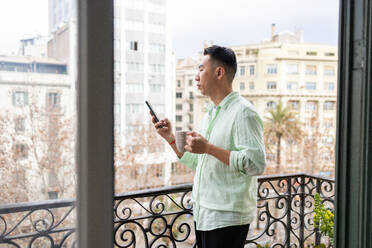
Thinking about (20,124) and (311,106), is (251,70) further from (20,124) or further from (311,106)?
(20,124)

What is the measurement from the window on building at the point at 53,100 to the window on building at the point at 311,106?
20.3m

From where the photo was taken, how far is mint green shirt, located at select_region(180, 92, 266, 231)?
1304mm

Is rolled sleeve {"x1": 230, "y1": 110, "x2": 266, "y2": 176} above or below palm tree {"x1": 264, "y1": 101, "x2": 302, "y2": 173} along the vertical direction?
above

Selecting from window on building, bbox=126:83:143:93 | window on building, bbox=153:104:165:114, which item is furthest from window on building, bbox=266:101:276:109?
window on building, bbox=126:83:143:93

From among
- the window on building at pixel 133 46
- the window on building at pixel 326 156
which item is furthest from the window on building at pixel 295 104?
the window on building at pixel 133 46

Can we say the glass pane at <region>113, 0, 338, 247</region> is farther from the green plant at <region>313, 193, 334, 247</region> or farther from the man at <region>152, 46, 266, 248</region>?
the man at <region>152, 46, 266, 248</region>

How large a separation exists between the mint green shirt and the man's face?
0.08 m

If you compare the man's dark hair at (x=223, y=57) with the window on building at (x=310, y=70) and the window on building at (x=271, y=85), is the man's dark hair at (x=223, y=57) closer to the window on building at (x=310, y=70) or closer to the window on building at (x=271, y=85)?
the window on building at (x=271, y=85)

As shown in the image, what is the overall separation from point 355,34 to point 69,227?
0.86 meters

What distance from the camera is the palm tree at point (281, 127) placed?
1698 centimetres

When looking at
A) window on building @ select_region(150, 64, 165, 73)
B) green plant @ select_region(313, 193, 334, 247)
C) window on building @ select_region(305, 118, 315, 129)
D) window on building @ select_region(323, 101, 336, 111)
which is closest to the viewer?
green plant @ select_region(313, 193, 334, 247)

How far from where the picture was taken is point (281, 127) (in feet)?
57.2

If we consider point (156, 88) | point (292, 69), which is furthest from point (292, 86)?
point (156, 88)

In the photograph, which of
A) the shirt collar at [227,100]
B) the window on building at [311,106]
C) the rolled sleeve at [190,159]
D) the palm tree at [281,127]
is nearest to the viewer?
the shirt collar at [227,100]
